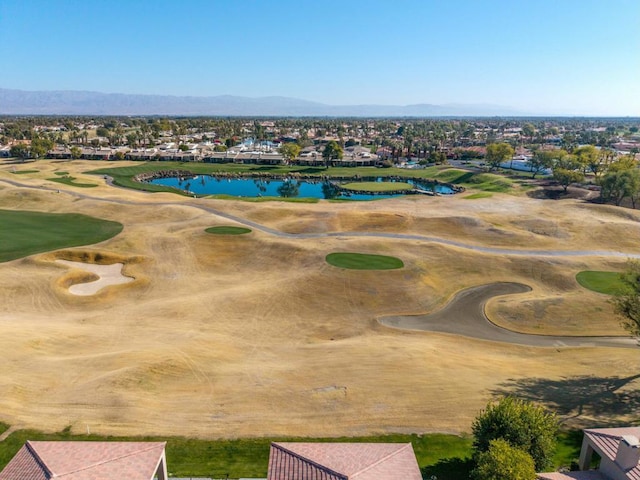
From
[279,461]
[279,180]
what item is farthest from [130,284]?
[279,180]

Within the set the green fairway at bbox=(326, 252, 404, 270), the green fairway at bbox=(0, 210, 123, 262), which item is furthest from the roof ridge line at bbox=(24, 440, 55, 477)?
the green fairway at bbox=(0, 210, 123, 262)

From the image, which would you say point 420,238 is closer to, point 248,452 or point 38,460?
point 248,452

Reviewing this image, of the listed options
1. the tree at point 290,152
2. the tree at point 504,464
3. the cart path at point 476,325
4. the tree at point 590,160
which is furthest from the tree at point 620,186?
the tree at point 290,152

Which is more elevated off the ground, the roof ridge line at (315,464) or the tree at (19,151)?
the tree at (19,151)

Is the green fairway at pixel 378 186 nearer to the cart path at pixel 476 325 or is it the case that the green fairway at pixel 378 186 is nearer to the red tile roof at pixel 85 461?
the cart path at pixel 476 325

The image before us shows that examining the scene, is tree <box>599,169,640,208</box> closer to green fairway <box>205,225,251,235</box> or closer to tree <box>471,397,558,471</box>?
green fairway <box>205,225,251,235</box>

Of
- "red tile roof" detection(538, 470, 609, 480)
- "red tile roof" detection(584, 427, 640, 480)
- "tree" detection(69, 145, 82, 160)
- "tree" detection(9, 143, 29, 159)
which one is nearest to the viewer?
"red tile roof" detection(538, 470, 609, 480)
